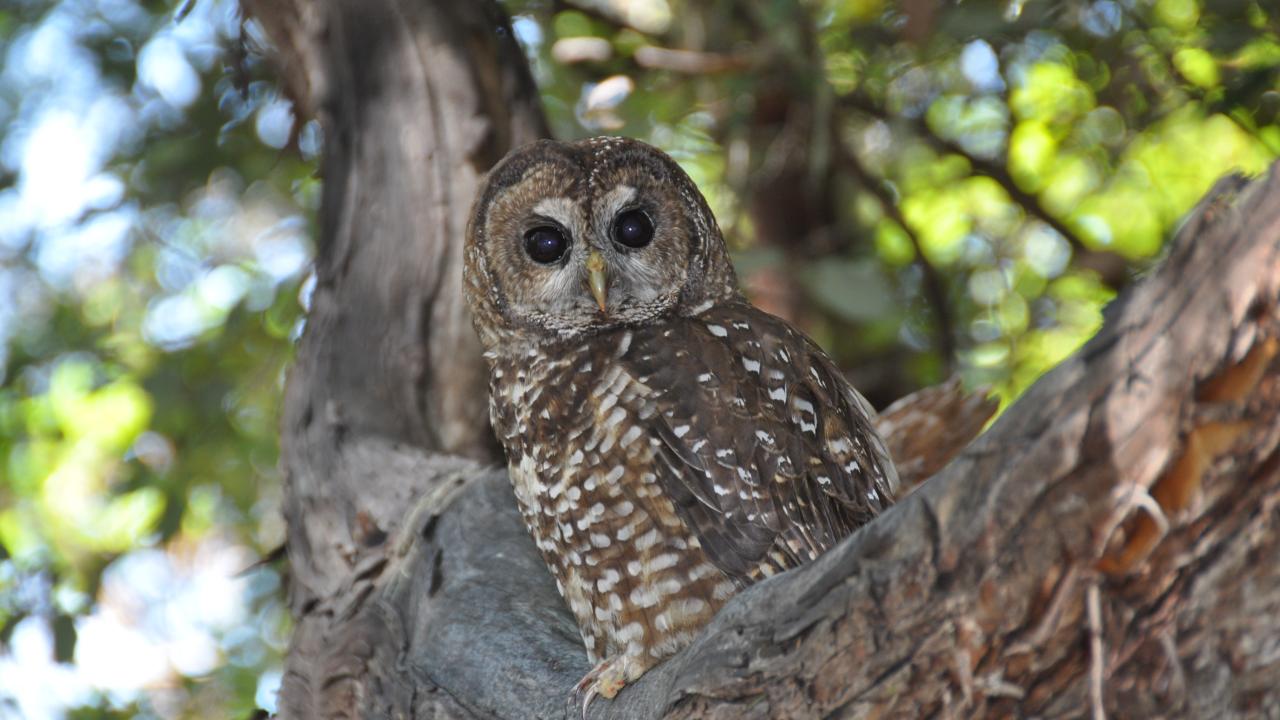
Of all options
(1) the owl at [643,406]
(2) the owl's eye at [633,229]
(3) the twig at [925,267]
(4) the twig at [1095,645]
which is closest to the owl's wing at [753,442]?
(1) the owl at [643,406]

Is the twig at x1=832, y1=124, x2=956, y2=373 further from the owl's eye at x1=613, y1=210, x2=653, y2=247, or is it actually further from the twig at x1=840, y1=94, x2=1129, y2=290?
the owl's eye at x1=613, y1=210, x2=653, y2=247

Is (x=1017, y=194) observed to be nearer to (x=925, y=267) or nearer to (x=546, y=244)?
(x=925, y=267)

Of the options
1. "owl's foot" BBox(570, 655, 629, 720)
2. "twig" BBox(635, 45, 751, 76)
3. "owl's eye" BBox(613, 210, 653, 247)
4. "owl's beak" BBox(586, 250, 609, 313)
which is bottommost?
"owl's foot" BBox(570, 655, 629, 720)

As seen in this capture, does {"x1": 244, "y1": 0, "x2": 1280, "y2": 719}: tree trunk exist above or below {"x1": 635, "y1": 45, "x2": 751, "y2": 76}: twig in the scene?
below

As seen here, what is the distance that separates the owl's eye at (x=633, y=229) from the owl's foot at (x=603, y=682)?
974 mm

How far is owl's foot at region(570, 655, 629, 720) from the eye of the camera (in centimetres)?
204

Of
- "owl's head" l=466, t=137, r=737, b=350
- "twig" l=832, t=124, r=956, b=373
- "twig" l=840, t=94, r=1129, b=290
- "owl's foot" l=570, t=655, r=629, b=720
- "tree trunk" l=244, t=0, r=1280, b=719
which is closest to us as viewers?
"tree trunk" l=244, t=0, r=1280, b=719

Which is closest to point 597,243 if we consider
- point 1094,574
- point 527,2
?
point 1094,574

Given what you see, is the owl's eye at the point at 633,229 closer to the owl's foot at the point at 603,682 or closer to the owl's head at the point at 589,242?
the owl's head at the point at 589,242

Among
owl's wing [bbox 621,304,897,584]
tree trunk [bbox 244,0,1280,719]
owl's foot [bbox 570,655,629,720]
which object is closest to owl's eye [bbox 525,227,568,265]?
owl's wing [bbox 621,304,897,584]

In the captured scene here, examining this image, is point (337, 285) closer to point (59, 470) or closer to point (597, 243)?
point (597, 243)

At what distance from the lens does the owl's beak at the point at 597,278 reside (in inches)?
97.0

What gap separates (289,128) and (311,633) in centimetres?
210

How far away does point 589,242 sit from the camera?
2576 mm
